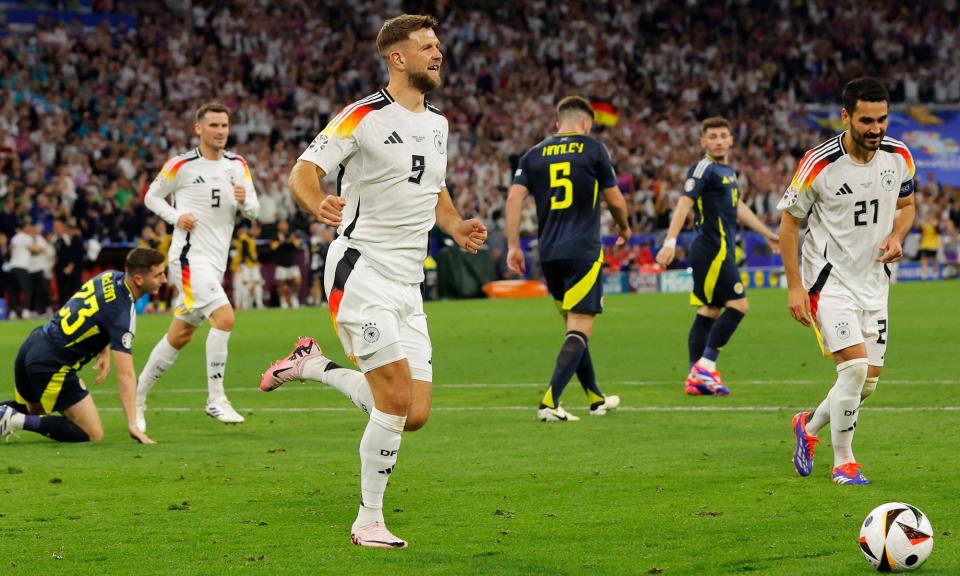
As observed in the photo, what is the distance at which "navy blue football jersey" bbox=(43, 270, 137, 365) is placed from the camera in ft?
32.4

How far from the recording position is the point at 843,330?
7602 millimetres

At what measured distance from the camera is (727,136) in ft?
42.5

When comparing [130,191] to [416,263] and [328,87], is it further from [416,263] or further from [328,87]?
[416,263]

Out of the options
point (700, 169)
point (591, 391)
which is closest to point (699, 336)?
point (700, 169)

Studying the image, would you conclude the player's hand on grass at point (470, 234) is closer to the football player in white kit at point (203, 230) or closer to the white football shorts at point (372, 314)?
the white football shorts at point (372, 314)

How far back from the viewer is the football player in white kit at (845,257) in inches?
299

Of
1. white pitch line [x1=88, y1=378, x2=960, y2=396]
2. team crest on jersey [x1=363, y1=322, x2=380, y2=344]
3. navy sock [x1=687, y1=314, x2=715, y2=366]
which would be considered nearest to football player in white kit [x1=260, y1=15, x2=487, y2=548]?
team crest on jersey [x1=363, y1=322, x2=380, y2=344]

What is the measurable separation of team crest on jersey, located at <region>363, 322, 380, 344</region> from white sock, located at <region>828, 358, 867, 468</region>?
113 inches

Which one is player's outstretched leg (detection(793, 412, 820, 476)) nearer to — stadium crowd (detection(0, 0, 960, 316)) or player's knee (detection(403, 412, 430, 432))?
player's knee (detection(403, 412, 430, 432))

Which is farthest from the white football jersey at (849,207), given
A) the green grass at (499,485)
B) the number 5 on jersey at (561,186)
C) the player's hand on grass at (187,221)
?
the player's hand on grass at (187,221)

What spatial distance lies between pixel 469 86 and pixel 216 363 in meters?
29.9

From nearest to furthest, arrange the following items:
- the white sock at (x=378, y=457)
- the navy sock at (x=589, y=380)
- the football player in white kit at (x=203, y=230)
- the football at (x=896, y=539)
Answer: the football at (x=896, y=539)
the white sock at (x=378, y=457)
the navy sock at (x=589, y=380)
the football player in white kit at (x=203, y=230)

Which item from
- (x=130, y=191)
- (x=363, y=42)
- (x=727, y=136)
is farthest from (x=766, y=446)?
(x=363, y=42)

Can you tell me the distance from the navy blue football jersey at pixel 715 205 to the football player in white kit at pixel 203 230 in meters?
4.25
